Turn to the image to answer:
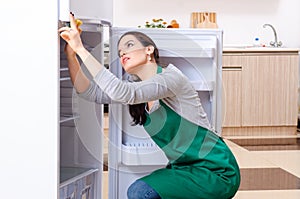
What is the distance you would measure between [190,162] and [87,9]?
2.16 ft

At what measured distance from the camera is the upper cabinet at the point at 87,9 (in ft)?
6.08

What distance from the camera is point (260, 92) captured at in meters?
5.20

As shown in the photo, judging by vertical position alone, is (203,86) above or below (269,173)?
above

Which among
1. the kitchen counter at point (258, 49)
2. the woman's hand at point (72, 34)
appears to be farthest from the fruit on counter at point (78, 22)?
the kitchen counter at point (258, 49)

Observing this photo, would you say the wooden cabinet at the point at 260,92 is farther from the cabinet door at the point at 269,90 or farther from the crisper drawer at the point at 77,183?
the crisper drawer at the point at 77,183

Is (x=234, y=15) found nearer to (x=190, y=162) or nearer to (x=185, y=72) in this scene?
(x=185, y=72)

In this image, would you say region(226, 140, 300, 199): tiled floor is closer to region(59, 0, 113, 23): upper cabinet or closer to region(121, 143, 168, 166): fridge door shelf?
region(121, 143, 168, 166): fridge door shelf

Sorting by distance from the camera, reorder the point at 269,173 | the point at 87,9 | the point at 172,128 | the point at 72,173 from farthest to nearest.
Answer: the point at 269,173 → the point at 72,173 → the point at 172,128 → the point at 87,9

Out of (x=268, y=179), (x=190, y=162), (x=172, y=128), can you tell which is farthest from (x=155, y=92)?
(x=268, y=179)
